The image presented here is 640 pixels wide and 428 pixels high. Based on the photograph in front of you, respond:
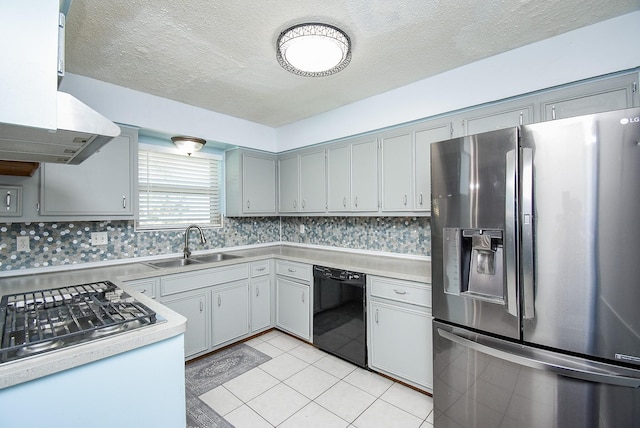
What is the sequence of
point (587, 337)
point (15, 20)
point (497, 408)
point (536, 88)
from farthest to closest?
point (536, 88), point (497, 408), point (587, 337), point (15, 20)

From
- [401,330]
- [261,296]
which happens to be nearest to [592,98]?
[401,330]

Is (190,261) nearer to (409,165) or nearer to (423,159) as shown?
(409,165)

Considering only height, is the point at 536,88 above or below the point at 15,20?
above

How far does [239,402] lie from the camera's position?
2.10 m

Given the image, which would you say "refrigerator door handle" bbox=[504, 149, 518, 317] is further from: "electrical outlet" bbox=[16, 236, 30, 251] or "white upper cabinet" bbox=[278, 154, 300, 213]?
"electrical outlet" bbox=[16, 236, 30, 251]

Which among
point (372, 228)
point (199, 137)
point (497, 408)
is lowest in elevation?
point (497, 408)

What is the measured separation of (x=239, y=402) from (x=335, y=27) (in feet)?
8.59

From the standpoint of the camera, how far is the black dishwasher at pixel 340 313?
2463 mm

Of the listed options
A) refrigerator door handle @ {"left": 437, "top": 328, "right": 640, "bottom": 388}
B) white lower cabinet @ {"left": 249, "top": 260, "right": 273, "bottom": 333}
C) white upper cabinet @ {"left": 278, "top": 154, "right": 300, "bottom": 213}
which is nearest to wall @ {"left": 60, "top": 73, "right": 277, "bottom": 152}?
white upper cabinet @ {"left": 278, "top": 154, "right": 300, "bottom": 213}

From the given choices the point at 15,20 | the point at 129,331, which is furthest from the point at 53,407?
the point at 15,20

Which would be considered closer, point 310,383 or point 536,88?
point 536,88

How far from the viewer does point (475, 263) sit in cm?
164

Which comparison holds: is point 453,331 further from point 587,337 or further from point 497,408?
point 587,337

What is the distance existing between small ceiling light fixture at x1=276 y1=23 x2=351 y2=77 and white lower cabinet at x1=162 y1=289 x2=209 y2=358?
209 centimetres
